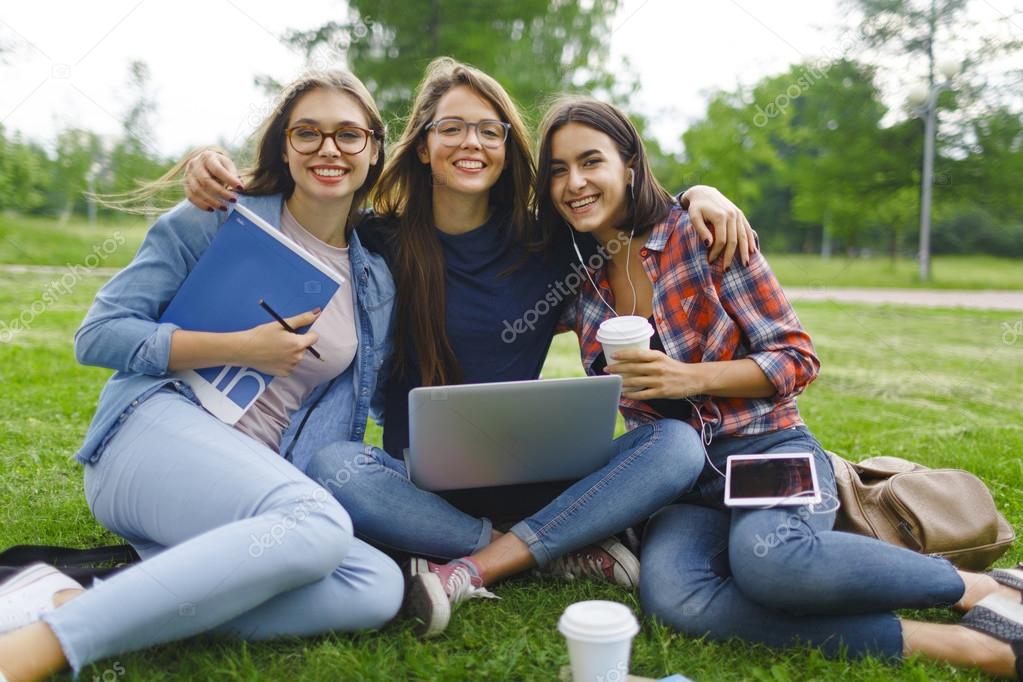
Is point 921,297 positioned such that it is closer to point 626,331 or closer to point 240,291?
point 626,331

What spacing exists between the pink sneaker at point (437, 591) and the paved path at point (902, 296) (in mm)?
11347

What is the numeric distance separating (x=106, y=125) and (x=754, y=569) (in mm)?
13905

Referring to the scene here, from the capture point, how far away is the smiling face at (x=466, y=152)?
2.59 meters

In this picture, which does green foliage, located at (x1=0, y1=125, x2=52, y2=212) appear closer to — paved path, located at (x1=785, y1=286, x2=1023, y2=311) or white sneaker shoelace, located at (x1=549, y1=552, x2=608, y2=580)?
white sneaker shoelace, located at (x1=549, y1=552, x2=608, y2=580)

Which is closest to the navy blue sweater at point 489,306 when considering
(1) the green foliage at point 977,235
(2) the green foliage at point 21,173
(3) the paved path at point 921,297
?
(2) the green foliage at point 21,173

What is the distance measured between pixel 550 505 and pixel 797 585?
680mm

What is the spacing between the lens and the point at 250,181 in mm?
2521

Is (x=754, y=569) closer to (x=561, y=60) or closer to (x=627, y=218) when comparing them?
(x=627, y=218)

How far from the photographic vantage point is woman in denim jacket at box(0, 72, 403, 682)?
1.65 m

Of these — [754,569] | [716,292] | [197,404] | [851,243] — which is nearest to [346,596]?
[197,404]

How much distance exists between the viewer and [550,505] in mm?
2287

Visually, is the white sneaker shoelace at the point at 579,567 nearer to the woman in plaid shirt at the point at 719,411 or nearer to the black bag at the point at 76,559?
the woman in plaid shirt at the point at 719,411

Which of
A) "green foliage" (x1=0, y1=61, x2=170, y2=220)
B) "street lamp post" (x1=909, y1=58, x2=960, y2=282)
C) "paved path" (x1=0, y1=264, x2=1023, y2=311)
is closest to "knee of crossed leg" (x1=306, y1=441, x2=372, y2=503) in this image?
"green foliage" (x1=0, y1=61, x2=170, y2=220)

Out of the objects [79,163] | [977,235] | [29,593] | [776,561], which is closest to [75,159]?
[79,163]
